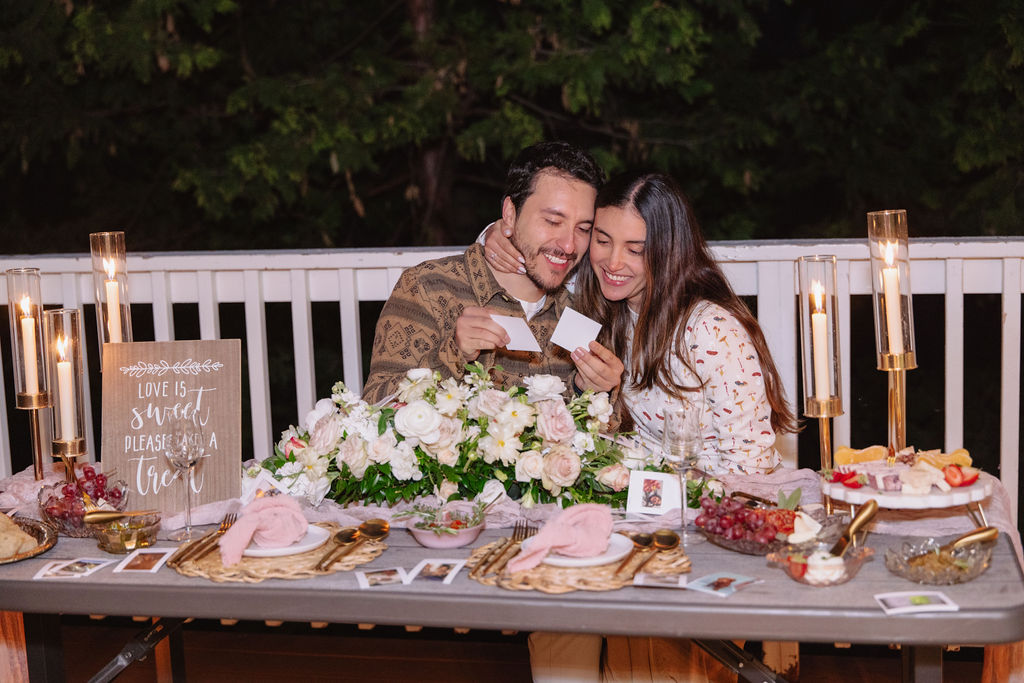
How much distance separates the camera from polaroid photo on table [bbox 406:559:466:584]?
5.50 feet

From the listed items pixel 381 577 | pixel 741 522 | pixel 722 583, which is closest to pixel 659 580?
pixel 722 583

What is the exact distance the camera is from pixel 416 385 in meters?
2.08

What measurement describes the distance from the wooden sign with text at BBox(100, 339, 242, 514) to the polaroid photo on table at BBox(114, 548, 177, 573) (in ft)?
0.72

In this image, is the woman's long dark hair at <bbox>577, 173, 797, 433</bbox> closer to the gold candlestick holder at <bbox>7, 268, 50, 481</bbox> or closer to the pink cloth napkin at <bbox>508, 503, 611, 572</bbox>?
the pink cloth napkin at <bbox>508, 503, 611, 572</bbox>

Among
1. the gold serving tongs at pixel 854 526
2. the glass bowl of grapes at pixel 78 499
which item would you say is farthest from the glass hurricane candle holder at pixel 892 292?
the glass bowl of grapes at pixel 78 499

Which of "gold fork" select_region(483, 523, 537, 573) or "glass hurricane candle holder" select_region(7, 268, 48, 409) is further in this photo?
"glass hurricane candle holder" select_region(7, 268, 48, 409)

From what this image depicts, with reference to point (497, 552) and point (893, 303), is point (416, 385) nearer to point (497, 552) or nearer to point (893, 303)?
point (497, 552)

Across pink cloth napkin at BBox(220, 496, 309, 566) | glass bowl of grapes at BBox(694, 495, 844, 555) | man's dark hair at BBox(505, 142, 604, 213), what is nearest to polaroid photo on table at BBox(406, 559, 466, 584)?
pink cloth napkin at BBox(220, 496, 309, 566)

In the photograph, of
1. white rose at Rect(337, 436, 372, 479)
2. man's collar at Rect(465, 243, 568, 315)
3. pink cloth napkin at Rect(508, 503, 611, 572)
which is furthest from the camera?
man's collar at Rect(465, 243, 568, 315)

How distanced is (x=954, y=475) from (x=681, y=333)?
880 mm

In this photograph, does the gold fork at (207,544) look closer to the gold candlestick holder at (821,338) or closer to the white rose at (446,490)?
the white rose at (446,490)

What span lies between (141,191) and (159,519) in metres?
6.31

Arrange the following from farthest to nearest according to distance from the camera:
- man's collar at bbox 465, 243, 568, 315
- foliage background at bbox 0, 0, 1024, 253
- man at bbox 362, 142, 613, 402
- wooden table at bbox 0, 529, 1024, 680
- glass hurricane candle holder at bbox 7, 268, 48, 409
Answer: foliage background at bbox 0, 0, 1024, 253 → man's collar at bbox 465, 243, 568, 315 → man at bbox 362, 142, 613, 402 → glass hurricane candle holder at bbox 7, 268, 48, 409 → wooden table at bbox 0, 529, 1024, 680

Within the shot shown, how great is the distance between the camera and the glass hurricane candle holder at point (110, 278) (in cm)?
247
